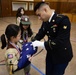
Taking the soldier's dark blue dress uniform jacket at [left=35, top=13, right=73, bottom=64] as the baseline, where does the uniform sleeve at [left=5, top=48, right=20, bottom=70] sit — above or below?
below

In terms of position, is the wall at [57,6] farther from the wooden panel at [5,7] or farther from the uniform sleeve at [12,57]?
the uniform sleeve at [12,57]

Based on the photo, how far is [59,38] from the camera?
145 centimetres

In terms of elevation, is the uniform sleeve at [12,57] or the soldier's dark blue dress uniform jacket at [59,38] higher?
the soldier's dark blue dress uniform jacket at [59,38]

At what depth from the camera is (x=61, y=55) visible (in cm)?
158

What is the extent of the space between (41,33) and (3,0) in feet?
30.0

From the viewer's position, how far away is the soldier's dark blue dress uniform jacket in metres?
1.45

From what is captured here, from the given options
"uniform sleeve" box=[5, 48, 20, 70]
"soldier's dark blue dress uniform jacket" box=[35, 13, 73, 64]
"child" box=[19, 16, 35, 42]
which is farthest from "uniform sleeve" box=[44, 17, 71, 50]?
"child" box=[19, 16, 35, 42]

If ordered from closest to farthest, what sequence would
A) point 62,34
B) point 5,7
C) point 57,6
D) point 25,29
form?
point 62,34 < point 25,29 < point 5,7 < point 57,6

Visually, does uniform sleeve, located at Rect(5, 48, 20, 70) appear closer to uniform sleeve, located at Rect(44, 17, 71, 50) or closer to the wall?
uniform sleeve, located at Rect(44, 17, 71, 50)

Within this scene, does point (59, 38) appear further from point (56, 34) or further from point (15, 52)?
point (15, 52)

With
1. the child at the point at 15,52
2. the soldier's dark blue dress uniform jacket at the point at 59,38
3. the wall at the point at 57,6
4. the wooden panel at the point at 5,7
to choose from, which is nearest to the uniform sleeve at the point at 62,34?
the soldier's dark blue dress uniform jacket at the point at 59,38

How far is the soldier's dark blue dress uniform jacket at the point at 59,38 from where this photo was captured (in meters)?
1.45

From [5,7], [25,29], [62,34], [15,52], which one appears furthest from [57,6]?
[62,34]

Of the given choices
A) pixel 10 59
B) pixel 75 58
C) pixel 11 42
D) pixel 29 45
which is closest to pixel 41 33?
pixel 29 45
